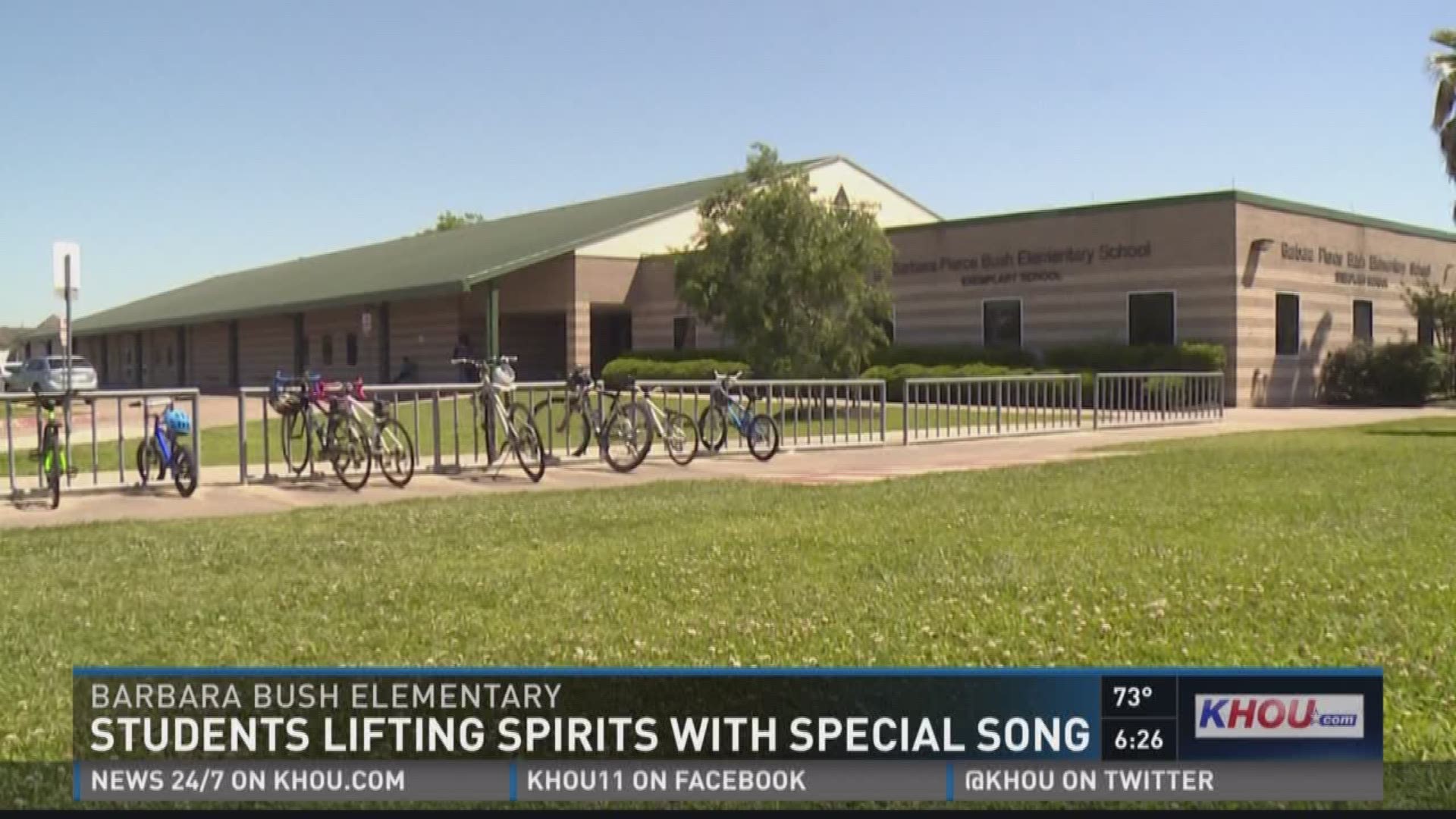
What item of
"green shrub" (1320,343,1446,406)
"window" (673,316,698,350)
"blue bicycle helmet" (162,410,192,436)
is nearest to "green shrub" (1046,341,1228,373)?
"green shrub" (1320,343,1446,406)

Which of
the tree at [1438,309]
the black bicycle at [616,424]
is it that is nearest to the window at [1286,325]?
the tree at [1438,309]

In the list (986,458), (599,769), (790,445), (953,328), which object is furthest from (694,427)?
(953,328)

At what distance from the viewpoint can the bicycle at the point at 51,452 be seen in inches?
416

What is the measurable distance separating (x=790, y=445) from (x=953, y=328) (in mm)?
17186

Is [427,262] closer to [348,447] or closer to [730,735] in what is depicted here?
[348,447]

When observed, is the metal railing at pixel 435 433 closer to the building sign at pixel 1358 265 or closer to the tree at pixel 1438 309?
the building sign at pixel 1358 265

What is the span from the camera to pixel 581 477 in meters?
12.9

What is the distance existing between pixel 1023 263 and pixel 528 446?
2096cm

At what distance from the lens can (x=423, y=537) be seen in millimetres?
8172

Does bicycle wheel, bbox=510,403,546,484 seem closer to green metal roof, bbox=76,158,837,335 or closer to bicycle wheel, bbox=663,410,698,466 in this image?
bicycle wheel, bbox=663,410,698,466

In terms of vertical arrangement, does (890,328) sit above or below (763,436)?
above

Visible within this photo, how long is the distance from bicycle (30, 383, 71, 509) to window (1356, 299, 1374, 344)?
30575 millimetres

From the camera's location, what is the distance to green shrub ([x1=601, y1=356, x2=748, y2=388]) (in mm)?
33656

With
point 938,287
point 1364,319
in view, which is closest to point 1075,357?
point 938,287
